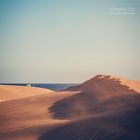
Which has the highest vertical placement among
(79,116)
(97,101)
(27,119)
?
(97,101)

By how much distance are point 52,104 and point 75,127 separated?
564 centimetres

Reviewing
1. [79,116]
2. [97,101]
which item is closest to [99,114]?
[79,116]

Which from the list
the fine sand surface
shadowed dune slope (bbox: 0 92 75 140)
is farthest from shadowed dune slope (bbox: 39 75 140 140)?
shadowed dune slope (bbox: 0 92 75 140)

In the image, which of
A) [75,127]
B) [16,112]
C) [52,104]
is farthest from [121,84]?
[75,127]

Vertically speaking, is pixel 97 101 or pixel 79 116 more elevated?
pixel 97 101

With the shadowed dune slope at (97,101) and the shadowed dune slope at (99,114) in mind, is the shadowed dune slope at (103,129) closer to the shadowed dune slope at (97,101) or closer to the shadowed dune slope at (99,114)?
the shadowed dune slope at (99,114)

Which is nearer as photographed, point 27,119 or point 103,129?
point 103,129

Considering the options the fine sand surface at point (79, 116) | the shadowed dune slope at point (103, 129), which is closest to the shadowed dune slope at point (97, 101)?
the fine sand surface at point (79, 116)

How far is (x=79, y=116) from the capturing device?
12.2 meters

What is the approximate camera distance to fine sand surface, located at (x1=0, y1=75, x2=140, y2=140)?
30.0 feet

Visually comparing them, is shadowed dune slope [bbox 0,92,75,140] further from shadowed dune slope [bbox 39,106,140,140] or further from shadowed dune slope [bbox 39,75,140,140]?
shadowed dune slope [bbox 39,106,140,140]

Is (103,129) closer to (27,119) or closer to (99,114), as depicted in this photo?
(99,114)

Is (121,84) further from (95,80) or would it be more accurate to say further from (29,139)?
(29,139)

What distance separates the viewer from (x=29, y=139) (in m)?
9.01
